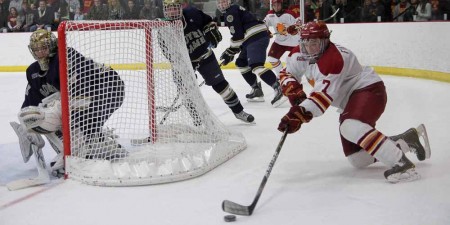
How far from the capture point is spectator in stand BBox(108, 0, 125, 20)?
8.08 meters

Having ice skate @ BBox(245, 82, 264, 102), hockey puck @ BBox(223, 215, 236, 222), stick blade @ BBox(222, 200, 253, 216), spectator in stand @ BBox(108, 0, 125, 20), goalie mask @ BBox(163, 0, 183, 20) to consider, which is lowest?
ice skate @ BBox(245, 82, 264, 102)

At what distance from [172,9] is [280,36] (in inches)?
83.7

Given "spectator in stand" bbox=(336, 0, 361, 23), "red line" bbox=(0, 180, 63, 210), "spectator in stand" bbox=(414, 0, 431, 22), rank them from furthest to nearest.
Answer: "spectator in stand" bbox=(336, 0, 361, 23) < "spectator in stand" bbox=(414, 0, 431, 22) < "red line" bbox=(0, 180, 63, 210)

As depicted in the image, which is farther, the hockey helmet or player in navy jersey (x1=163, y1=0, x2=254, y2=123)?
the hockey helmet

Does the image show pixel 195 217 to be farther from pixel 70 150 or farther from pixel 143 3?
pixel 143 3

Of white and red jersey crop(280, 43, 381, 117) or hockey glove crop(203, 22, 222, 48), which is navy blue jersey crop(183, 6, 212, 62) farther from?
white and red jersey crop(280, 43, 381, 117)

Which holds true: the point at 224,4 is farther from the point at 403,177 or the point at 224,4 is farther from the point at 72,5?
the point at 72,5

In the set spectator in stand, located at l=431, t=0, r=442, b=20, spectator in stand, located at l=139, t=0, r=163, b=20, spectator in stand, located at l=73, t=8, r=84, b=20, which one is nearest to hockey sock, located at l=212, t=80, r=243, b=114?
spectator in stand, located at l=431, t=0, r=442, b=20

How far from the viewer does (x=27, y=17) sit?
848cm

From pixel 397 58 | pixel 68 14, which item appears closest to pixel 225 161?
pixel 397 58

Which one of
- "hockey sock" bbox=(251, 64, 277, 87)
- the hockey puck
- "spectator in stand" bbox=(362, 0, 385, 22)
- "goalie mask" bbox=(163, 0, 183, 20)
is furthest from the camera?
"spectator in stand" bbox=(362, 0, 385, 22)

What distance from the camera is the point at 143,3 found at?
321 inches

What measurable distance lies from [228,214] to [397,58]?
16.4 feet

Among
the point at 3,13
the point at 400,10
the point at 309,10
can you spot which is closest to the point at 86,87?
the point at 400,10
